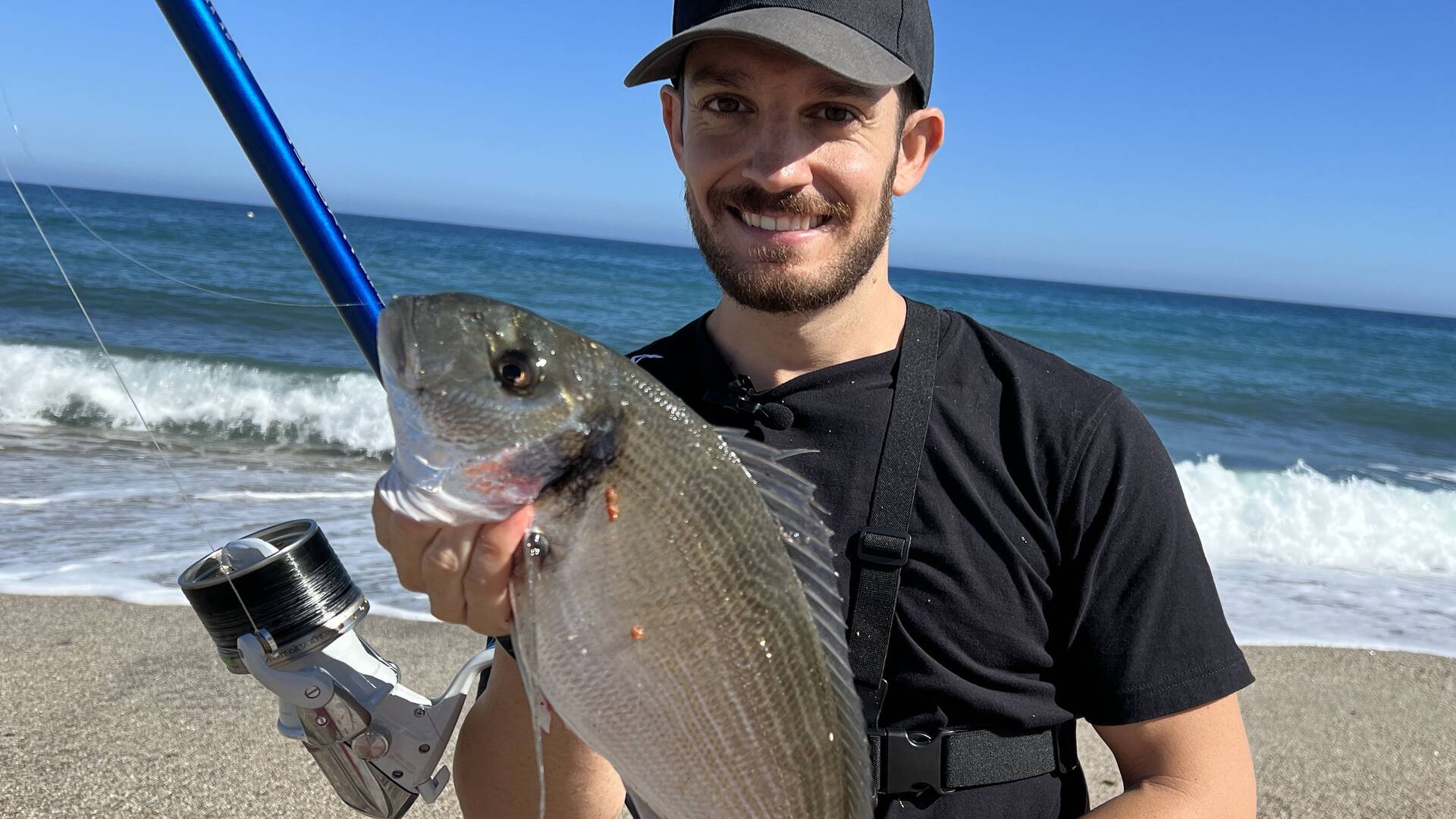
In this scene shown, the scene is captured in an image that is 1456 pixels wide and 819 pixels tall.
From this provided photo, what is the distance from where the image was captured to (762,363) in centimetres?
235

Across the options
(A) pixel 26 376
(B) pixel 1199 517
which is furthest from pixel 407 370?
(A) pixel 26 376

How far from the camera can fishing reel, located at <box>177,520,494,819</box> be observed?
85.4 inches

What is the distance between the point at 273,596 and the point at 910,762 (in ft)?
4.46

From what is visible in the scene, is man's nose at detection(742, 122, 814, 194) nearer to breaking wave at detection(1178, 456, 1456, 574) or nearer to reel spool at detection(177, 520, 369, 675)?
reel spool at detection(177, 520, 369, 675)

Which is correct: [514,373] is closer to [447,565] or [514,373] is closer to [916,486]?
[447,565]

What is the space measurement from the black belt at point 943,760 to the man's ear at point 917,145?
1270 millimetres

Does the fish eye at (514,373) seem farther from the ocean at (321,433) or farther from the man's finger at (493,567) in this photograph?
the ocean at (321,433)

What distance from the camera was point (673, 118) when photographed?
2697 mm

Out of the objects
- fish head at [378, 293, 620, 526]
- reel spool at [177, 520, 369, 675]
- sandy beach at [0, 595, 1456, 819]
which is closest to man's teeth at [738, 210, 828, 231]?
fish head at [378, 293, 620, 526]

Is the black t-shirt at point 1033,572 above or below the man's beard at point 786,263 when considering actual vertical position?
below

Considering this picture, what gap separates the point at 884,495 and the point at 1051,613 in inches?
16.8

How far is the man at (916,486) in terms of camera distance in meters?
2.01

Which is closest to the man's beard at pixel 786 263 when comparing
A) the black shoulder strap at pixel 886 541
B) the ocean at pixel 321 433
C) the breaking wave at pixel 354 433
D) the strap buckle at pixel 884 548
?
the black shoulder strap at pixel 886 541

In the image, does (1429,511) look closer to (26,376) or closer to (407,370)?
(407,370)
